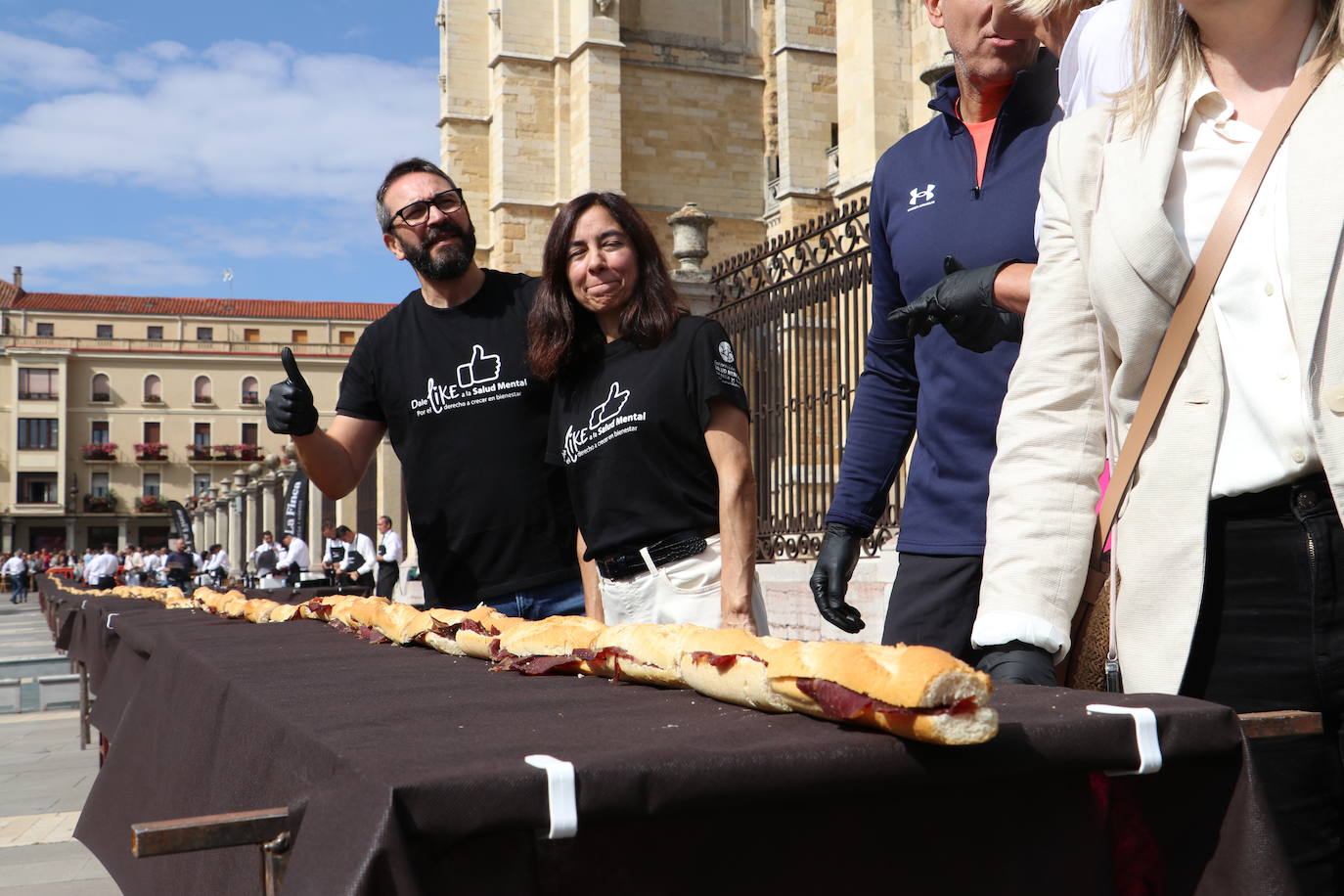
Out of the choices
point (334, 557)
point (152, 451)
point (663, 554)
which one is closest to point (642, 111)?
point (334, 557)

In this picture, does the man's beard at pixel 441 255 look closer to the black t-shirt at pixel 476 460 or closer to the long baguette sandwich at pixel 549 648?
the black t-shirt at pixel 476 460

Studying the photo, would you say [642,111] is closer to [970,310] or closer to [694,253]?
[694,253]

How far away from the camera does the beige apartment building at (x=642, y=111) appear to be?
25.1 metres

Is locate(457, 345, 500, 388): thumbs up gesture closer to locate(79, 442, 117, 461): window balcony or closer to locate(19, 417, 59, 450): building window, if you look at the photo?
locate(79, 442, 117, 461): window balcony

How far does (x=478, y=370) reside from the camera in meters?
3.80

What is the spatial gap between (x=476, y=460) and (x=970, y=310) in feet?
6.06

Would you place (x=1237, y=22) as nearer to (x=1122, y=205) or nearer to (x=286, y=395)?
(x=1122, y=205)

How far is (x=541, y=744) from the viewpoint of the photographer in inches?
47.2

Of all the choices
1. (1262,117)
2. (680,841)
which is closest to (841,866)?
(680,841)

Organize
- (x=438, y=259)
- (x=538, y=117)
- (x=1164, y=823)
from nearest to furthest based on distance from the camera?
(x=1164, y=823), (x=438, y=259), (x=538, y=117)

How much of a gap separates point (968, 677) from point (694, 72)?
29426 mm

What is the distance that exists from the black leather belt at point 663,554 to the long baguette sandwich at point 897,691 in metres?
2.05

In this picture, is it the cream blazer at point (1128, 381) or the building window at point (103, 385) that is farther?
the building window at point (103, 385)

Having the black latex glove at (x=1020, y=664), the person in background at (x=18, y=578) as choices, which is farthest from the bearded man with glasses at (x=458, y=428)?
the person in background at (x=18, y=578)
